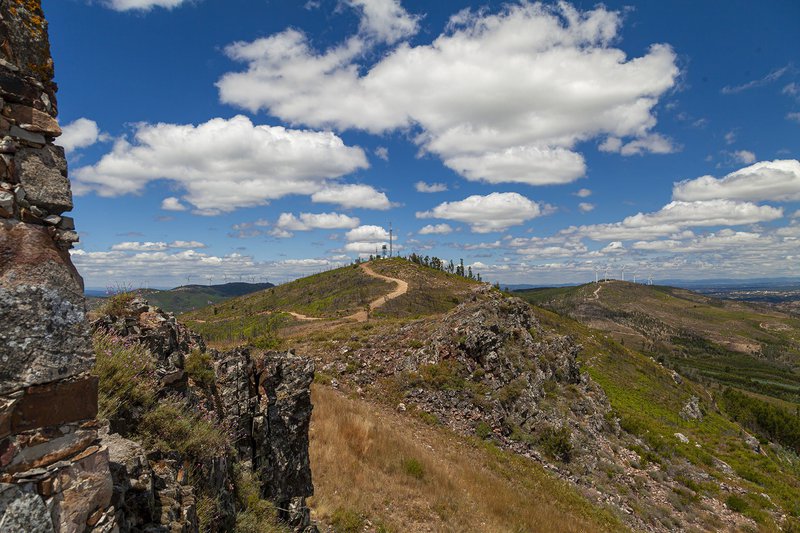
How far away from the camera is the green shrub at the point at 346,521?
1088cm

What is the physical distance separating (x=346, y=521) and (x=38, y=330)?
995 cm

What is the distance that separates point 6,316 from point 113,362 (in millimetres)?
3510

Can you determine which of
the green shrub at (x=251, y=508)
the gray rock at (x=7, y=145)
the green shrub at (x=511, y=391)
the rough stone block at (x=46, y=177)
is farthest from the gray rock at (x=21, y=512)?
the green shrub at (x=511, y=391)

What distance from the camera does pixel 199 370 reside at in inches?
355

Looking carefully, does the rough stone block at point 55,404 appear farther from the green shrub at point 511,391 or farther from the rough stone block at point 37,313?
the green shrub at point 511,391

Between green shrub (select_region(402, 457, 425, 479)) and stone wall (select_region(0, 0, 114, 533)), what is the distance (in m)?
12.0

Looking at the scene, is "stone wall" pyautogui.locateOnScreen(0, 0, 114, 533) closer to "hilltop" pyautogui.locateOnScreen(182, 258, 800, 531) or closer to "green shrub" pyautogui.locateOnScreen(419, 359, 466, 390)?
"hilltop" pyautogui.locateOnScreen(182, 258, 800, 531)

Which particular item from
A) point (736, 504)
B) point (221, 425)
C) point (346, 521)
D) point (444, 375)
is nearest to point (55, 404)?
point (221, 425)

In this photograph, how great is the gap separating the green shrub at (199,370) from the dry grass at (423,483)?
528 cm

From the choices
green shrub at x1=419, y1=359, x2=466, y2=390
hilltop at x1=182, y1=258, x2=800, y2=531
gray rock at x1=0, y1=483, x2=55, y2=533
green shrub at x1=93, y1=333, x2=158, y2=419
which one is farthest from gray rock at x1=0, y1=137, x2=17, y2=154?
green shrub at x1=419, y1=359, x2=466, y2=390

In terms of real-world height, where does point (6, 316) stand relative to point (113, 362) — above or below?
above

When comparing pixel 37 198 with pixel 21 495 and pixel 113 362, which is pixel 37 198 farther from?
pixel 113 362

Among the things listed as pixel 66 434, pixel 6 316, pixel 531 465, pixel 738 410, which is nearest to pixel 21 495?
pixel 66 434

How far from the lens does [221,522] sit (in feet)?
23.1
